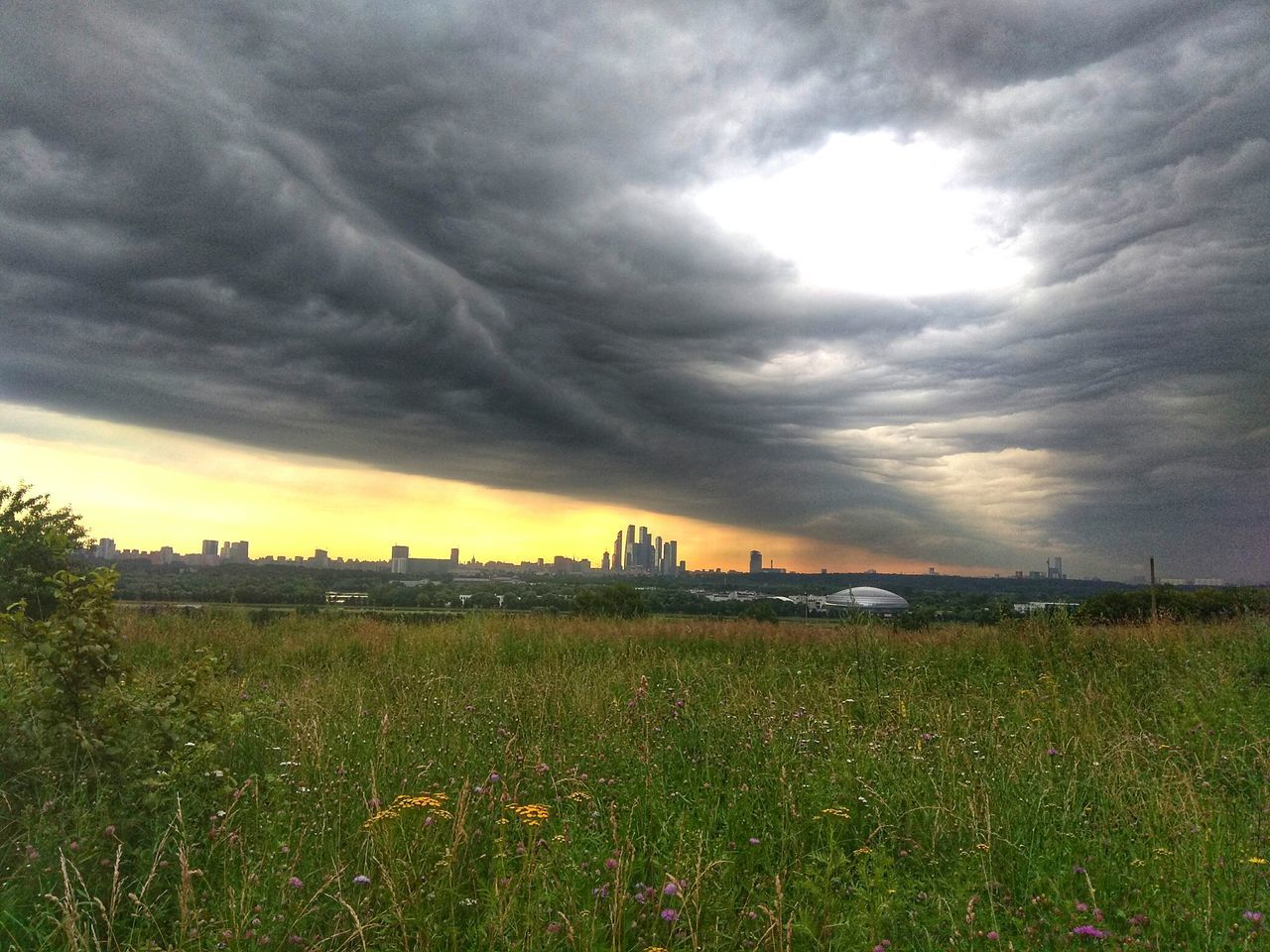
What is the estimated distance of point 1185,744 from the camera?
A: 23.4 ft

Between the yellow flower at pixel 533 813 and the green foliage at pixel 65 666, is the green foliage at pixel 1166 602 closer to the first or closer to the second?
the yellow flower at pixel 533 813

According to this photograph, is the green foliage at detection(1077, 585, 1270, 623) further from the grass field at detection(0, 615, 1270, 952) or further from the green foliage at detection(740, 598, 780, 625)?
the grass field at detection(0, 615, 1270, 952)

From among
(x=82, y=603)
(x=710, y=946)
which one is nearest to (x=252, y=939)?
(x=710, y=946)

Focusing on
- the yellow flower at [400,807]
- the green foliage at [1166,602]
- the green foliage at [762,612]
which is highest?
the green foliage at [1166,602]

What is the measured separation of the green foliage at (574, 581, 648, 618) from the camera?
2103 centimetres

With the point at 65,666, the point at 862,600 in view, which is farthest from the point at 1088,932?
the point at 862,600

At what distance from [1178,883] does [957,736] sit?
3.03 metres

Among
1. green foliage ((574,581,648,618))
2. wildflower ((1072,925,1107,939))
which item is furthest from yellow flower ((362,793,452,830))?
green foliage ((574,581,648,618))

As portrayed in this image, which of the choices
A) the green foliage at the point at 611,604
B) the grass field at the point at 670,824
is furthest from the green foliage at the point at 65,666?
the green foliage at the point at 611,604

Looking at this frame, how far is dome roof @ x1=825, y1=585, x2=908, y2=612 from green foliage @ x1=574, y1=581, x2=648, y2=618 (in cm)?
750

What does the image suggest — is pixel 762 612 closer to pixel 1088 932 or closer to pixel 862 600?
pixel 862 600

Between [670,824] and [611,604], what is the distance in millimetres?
17464

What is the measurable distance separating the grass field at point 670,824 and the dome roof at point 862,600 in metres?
2.13

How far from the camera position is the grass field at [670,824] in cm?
359
